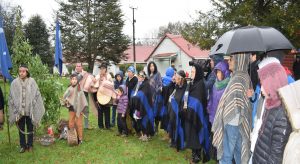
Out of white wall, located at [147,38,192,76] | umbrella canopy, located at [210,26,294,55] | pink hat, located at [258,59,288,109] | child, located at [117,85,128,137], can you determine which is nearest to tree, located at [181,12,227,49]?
child, located at [117,85,128,137]

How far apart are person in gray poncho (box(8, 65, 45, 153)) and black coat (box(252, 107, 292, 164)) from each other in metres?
5.71

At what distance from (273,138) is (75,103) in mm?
6467

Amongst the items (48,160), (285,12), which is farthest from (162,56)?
(48,160)

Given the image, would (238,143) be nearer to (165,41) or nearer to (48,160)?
(48,160)

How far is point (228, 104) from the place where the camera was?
5.19 meters

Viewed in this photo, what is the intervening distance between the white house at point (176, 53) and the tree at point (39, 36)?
41.5 feet

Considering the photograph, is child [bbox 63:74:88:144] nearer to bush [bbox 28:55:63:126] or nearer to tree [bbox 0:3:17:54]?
bush [bbox 28:55:63:126]

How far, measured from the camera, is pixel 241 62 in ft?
17.4

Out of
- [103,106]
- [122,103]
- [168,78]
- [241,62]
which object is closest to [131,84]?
[122,103]

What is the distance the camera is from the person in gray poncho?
767 cm

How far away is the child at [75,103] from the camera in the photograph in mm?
8703

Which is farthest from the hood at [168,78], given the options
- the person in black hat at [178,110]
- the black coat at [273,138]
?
the black coat at [273,138]

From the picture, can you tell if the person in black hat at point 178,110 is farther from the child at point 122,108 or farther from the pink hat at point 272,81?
the pink hat at point 272,81

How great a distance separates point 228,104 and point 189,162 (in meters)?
2.37
